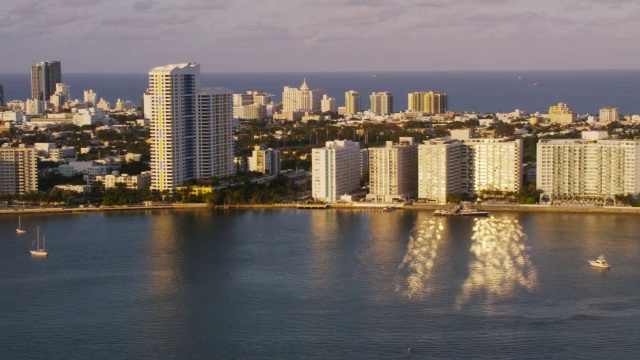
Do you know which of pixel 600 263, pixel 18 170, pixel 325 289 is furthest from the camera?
pixel 18 170

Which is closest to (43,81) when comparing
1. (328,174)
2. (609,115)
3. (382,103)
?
(382,103)

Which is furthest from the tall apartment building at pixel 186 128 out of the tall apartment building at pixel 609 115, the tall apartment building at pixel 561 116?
the tall apartment building at pixel 609 115

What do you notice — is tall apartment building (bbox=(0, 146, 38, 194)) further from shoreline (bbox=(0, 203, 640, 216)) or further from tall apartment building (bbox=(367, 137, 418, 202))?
tall apartment building (bbox=(367, 137, 418, 202))

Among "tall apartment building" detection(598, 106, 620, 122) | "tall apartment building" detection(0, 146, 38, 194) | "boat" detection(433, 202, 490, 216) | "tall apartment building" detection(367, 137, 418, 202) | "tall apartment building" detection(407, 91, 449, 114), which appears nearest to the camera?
"boat" detection(433, 202, 490, 216)

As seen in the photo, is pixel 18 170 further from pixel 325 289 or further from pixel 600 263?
pixel 600 263

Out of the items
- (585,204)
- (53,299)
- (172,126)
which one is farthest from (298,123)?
(53,299)

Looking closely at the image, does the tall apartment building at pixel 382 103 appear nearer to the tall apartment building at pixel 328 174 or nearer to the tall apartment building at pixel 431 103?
the tall apartment building at pixel 431 103

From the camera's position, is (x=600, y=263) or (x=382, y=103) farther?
(x=382, y=103)

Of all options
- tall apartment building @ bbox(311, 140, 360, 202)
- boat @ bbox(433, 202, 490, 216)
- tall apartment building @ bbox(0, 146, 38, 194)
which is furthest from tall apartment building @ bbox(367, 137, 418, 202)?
tall apartment building @ bbox(0, 146, 38, 194)
